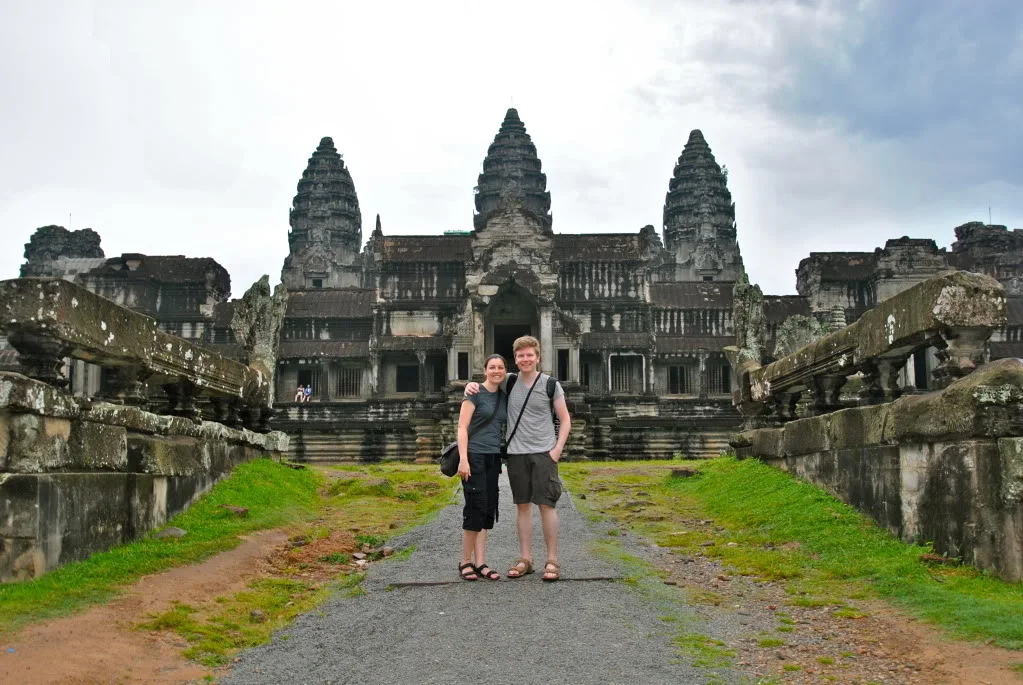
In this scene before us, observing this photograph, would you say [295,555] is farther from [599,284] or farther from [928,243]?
[928,243]

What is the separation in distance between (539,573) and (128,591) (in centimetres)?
299

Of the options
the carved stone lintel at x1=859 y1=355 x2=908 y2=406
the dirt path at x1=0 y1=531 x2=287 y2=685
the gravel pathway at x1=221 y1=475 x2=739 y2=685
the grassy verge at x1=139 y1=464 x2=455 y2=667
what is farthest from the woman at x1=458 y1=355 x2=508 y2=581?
the carved stone lintel at x1=859 y1=355 x2=908 y2=406

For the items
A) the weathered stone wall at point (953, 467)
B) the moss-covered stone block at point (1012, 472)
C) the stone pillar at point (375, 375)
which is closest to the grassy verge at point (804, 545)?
the weathered stone wall at point (953, 467)

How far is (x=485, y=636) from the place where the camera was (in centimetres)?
611

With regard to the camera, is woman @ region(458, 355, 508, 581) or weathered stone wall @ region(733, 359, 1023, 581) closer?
weathered stone wall @ region(733, 359, 1023, 581)

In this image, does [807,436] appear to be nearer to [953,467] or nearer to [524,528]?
[953,467]

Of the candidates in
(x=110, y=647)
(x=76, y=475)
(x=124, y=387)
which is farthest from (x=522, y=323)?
(x=110, y=647)

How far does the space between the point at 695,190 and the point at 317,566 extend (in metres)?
60.6

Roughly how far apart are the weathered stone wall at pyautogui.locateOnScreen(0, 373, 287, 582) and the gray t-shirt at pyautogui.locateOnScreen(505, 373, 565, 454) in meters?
3.27

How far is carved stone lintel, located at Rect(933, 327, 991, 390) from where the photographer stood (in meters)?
7.65

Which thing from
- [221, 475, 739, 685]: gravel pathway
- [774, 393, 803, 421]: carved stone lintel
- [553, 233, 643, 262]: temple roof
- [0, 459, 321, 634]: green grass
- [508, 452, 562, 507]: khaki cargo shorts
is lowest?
[221, 475, 739, 685]: gravel pathway

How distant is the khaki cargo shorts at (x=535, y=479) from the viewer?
25.3 ft

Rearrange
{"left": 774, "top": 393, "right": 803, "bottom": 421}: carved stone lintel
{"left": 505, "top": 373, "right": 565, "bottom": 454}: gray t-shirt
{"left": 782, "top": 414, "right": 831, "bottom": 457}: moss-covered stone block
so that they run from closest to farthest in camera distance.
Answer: {"left": 505, "top": 373, "right": 565, "bottom": 454}: gray t-shirt, {"left": 782, "top": 414, "right": 831, "bottom": 457}: moss-covered stone block, {"left": 774, "top": 393, "right": 803, "bottom": 421}: carved stone lintel

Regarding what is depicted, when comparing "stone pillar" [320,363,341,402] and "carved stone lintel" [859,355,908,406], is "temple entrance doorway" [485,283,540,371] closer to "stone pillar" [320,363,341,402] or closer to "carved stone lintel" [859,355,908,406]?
"stone pillar" [320,363,341,402]
